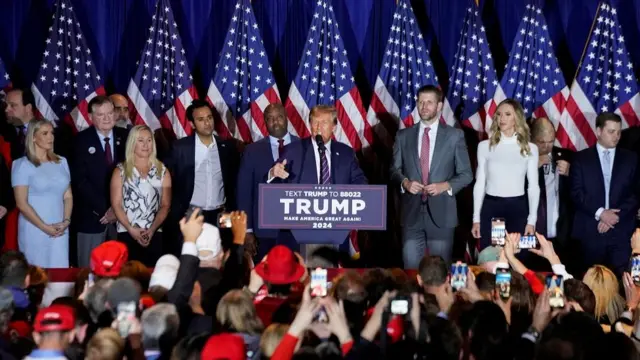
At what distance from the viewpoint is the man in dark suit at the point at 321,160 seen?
28.0 feet

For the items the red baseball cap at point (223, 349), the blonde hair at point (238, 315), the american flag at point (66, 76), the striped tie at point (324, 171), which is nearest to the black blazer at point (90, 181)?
the american flag at point (66, 76)

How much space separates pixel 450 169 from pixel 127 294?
A: 4.16 meters

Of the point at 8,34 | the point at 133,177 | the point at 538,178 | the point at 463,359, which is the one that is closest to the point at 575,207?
the point at 538,178

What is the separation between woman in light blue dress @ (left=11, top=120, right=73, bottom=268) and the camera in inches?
355

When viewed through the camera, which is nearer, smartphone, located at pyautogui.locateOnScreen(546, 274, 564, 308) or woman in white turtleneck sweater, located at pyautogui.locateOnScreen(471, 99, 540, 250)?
smartphone, located at pyautogui.locateOnScreen(546, 274, 564, 308)

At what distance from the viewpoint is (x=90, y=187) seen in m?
9.56

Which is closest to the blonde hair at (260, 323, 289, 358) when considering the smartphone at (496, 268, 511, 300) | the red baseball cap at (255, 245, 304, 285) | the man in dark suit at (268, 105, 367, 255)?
the red baseball cap at (255, 245, 304, 285)

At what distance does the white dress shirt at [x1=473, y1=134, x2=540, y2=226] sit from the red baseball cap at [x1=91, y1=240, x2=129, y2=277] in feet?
12.0

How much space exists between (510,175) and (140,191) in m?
2.99

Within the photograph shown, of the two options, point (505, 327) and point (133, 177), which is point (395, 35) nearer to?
point (133, 177)

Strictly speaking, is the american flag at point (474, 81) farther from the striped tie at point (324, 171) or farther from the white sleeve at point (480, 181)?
the striped tie at point (324, 171)

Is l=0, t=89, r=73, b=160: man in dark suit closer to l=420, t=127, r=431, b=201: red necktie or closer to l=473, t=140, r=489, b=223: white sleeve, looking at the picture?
l=420, t=127, r=431, b=201: red necktie

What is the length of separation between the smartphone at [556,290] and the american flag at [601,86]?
5.03 metres

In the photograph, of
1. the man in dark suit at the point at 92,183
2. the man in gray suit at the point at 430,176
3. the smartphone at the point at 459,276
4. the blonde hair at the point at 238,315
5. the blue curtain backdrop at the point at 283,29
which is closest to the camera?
the blonde hair at the point at 238,315
